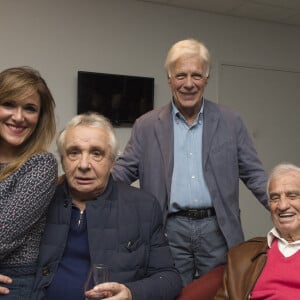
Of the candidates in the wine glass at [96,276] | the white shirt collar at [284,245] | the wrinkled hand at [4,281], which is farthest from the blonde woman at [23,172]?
the white shirt collar at [284,245]

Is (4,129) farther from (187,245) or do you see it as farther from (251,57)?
(251,57)

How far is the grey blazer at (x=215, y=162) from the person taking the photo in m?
2.04

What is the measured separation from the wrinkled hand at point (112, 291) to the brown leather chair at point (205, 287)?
0.38 metres

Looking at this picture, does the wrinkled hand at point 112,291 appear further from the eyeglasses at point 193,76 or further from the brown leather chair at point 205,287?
the eyeglasses at point 193,76

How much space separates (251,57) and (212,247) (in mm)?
3215

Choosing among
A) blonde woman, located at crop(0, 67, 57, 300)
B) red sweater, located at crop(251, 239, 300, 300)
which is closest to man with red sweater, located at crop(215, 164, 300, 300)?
red sweater, located at crop(251, 239, 300, 300)

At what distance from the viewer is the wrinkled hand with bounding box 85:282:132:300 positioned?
1.27 m

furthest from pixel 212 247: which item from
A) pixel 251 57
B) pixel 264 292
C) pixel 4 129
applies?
pixel 251 57

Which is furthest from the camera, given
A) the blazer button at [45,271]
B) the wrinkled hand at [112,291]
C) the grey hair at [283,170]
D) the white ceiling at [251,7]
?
the white ceiling at [251,7]

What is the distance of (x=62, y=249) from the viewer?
→ 159cm

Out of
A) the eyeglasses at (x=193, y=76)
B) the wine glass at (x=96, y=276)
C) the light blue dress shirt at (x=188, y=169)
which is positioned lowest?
the wine glass at (x=96, y=276)

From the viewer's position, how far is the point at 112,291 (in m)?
1.37

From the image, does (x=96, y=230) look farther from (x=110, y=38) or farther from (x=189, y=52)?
(x=110, y=38)

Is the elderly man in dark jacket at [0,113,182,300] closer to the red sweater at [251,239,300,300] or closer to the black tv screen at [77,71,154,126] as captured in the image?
the red sweater at [251,239,300,300]
